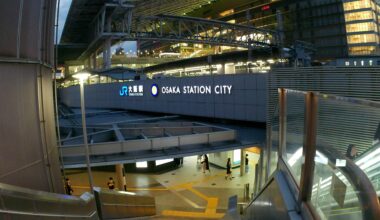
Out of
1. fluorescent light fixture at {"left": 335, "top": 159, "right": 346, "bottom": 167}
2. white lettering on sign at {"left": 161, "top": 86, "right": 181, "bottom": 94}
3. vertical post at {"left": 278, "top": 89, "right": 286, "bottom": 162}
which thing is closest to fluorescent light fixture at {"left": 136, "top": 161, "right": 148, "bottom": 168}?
white lettering on sign at {"left": 161, "top": 86, "right": 181, "bottom": 94}

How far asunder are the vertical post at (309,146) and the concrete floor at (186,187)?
454 inches

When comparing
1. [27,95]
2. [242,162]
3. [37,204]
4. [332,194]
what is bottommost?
[242,162]

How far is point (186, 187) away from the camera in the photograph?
59.7ft

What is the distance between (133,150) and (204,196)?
4073 mm

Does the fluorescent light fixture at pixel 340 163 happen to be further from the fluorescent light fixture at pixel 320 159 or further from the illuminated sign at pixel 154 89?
the illuminated sign at pixel 154 89

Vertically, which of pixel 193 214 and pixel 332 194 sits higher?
pixel 332 194

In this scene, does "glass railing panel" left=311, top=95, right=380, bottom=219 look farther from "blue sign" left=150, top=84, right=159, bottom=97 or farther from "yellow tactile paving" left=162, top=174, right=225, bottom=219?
"blue sign" left=150, top=84, right=159, bottom=97

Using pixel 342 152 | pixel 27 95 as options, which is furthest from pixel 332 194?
pixel 27 95

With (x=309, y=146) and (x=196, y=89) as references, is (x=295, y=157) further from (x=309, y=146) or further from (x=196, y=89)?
(x=196, y=89)

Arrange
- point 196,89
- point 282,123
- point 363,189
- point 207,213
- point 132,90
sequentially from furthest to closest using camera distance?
point 132,90 < point 196,89 < point 207,213 < point 282,123 < point 363,189

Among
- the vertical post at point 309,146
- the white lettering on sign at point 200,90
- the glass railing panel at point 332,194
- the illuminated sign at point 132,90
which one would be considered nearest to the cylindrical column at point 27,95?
the vertical post at point 309,146

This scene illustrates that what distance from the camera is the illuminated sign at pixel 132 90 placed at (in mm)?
29953

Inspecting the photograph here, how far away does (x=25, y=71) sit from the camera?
5.72m

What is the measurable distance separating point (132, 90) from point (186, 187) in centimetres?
1490
